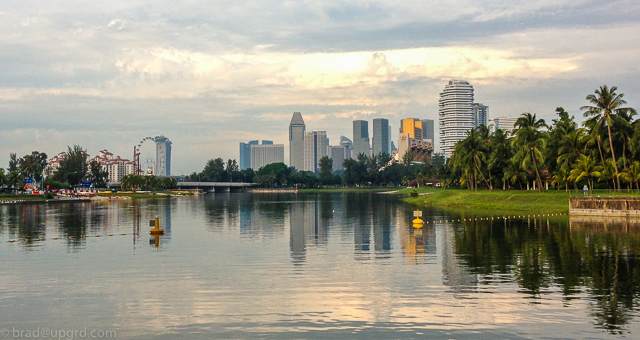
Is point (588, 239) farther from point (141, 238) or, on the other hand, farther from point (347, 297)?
point (141, 238)

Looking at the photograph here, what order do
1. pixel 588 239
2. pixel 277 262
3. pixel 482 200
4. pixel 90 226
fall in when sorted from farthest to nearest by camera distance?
pixel 482 200
pixel 90 226
pixel 588 239
pixel 277 262

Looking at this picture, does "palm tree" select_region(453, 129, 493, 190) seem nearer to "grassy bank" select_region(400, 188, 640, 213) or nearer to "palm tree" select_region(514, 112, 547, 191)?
"grassy bank" select_region(400, 188, 640, 213)

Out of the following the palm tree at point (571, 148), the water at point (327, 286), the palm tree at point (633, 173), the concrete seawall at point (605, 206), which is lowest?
the water at point (327, 286)

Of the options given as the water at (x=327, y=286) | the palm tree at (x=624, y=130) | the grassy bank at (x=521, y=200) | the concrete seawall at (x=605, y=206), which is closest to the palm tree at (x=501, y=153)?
the grassy bank at (x=521, y=200)

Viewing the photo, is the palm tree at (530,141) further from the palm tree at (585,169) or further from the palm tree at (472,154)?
the palm tree at (472,154)

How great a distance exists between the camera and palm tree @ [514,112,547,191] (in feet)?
287

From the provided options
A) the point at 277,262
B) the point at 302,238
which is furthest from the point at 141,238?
the point at 277,262

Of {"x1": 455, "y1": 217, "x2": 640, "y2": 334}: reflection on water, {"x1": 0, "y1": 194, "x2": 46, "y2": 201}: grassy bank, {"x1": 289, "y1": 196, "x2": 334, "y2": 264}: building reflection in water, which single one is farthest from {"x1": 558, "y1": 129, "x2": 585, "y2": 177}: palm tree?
{"x1": 0, "y1": 194, "x2": 46, "y2": 201}: grassy bank

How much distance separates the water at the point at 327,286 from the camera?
17.9 meters

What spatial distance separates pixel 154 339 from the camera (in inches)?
657

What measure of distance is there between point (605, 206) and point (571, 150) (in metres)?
27.0

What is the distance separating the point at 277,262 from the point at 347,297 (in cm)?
1044

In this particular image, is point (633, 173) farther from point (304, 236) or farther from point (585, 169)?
point (304, 236)

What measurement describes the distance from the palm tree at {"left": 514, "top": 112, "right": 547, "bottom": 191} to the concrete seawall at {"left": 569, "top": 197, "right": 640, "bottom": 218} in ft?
67.7
